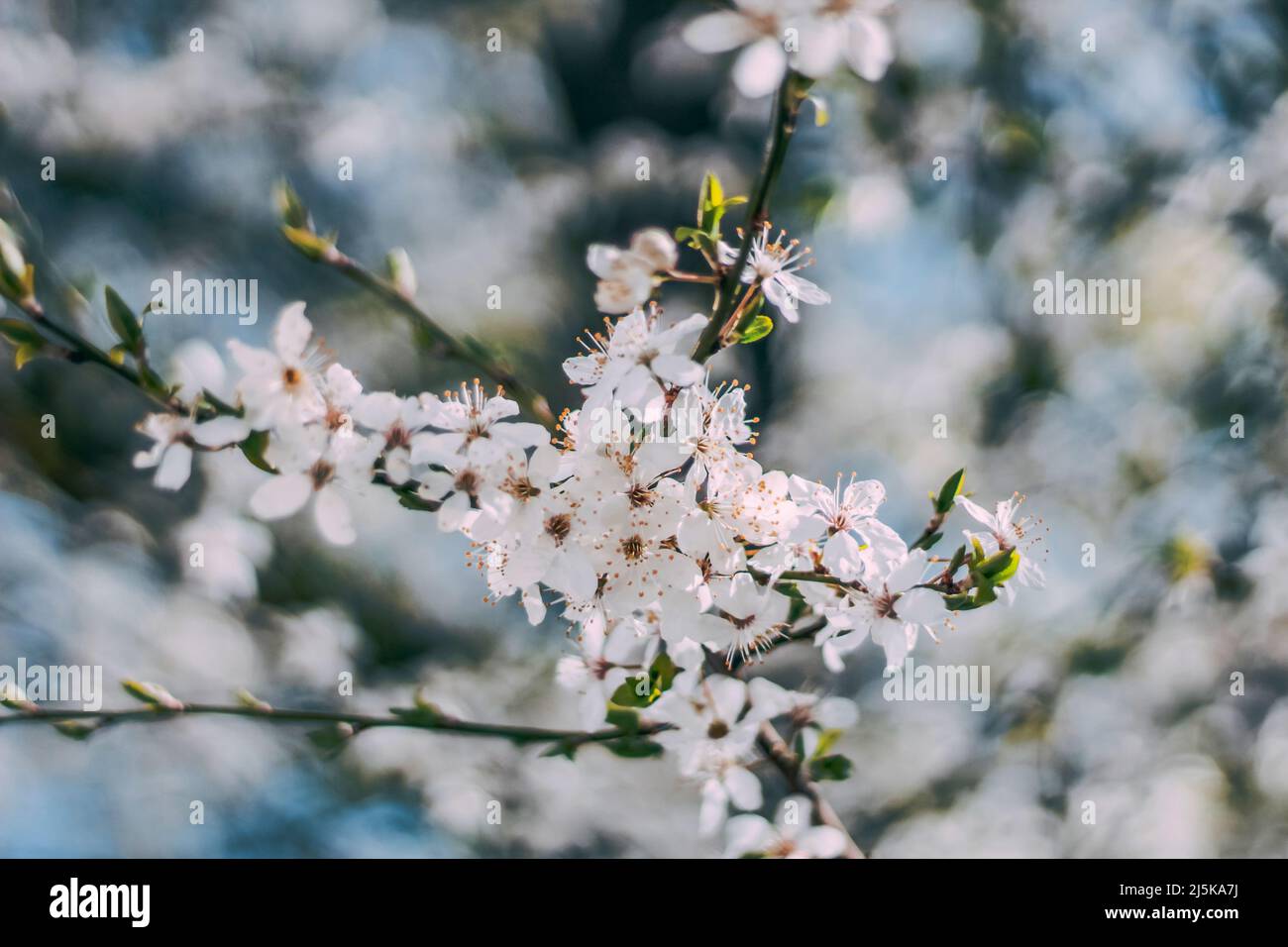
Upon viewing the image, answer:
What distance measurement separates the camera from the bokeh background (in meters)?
1.86

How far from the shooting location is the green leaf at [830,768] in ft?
1.77

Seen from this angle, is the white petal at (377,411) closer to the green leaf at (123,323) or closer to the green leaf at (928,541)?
the green leaf at (123,323)

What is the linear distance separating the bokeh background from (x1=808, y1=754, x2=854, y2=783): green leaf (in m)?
1.31

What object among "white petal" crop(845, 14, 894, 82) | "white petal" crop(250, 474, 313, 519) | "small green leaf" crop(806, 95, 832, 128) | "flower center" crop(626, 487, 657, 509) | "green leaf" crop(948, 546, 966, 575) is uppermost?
"white petal" crop(845, 14, 894, 82)

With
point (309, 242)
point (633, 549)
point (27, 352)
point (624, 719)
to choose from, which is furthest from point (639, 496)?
point (27, 352)

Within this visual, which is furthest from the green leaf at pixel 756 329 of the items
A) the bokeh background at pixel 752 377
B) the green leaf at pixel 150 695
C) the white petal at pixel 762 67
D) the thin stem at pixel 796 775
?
the bokeh background at pixel 752 377

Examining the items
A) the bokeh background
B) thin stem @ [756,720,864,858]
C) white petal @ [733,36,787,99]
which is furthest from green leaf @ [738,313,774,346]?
the bokeh background

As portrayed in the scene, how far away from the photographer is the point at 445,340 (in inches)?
21.5

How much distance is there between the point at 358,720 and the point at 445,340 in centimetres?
27

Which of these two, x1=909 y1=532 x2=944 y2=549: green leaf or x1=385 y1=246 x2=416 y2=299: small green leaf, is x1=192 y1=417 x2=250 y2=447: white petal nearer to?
x1=385 y1=246 x2=416 y2=299: small green leaf

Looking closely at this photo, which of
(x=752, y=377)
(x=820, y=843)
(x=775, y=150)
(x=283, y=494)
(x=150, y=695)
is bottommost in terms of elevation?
(x=820, y=843)

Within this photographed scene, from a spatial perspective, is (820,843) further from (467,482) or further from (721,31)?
(721,31)

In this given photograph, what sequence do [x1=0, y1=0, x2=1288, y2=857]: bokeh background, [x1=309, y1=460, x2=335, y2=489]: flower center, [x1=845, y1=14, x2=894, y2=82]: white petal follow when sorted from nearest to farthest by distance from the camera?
[x1=845, y1=14, x2=894, y2=82]: white petal < [x1=309, y1=460, x2=335, y2=489]: flower center < [x1=0, y1=0, x2=1288, y2=857]: bokeh background
